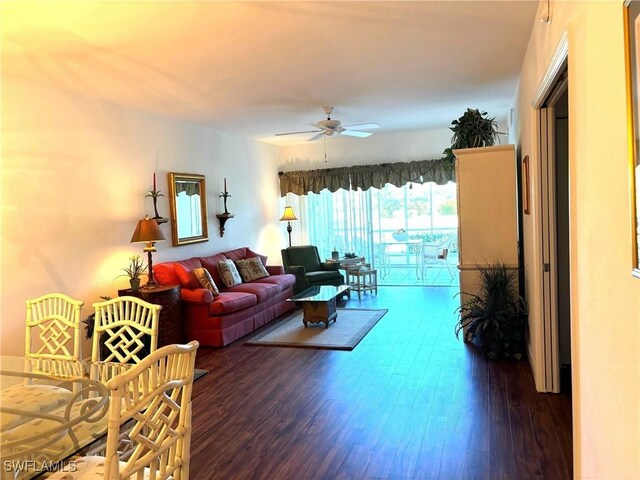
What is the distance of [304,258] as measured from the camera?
25.2 feet

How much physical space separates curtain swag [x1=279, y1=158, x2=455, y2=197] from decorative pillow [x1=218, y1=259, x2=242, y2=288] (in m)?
2.87

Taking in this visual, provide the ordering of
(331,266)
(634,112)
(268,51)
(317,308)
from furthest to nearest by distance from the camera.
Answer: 1. (331,266)
2. (317,308)
3. (268,51)
4. (634,112)

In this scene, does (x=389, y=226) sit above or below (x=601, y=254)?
above

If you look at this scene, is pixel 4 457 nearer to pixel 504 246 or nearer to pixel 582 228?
pixel 582 228

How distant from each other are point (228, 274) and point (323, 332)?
1.53m

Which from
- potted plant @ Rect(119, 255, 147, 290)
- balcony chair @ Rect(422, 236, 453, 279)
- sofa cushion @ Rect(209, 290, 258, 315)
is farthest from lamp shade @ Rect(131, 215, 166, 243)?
balcony chair @ Rect(422, 236, 453, 279)

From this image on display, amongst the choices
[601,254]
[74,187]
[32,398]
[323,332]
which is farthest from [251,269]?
[601,254]

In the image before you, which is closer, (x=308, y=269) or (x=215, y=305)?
(x=215, y=305)

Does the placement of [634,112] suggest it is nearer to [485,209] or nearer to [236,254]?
[485,209]

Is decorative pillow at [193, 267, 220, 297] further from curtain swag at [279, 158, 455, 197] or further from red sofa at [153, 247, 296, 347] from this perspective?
curtain swag at [279, 158, 455, 197]

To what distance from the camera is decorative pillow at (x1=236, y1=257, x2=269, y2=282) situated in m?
6.53

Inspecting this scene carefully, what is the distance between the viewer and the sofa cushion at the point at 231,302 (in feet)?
16.7

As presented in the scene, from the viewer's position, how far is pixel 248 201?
25.3 ft

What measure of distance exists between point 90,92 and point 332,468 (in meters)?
3.96
